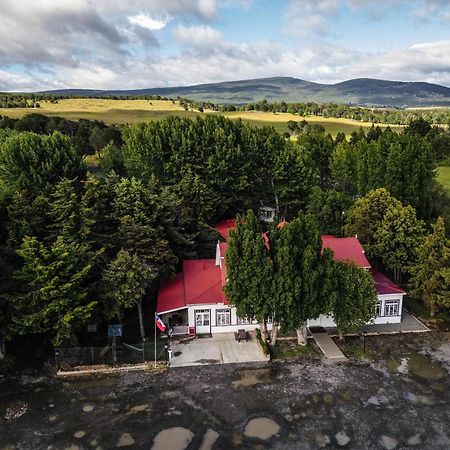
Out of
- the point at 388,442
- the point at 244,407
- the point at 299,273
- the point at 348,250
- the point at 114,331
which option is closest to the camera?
the point at 388,442

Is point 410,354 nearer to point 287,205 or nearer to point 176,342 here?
point 176,342

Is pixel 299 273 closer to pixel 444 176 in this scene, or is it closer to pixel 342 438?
pixel 342 438

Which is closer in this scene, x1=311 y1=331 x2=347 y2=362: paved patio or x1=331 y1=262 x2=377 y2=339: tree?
x1=311 y1=331 x2=347 y2=362: paved patio

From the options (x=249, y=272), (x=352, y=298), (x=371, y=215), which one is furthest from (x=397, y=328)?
(x=249, y=272)

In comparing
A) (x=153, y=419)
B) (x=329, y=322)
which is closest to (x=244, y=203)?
(x=329, y=322)

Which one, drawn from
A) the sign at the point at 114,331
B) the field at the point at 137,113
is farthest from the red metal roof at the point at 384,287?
the field at the point at 137,113

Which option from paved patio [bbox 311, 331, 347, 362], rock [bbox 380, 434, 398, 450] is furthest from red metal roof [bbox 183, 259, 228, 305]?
rock [bbox 380, 434, 398, 450]

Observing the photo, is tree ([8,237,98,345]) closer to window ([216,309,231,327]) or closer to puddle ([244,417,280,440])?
window ([216,309,231,327])
